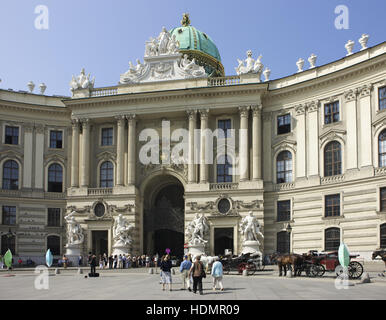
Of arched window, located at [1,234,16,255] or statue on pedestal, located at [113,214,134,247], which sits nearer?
statue on pedestal, located at [113,214,134,247]

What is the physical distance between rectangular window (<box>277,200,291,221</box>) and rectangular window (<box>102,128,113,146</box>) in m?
19.3

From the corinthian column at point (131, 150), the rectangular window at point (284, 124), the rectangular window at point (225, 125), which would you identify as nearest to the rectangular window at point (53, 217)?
the corinthian column at point (131, 150)

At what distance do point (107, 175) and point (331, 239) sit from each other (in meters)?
24.2

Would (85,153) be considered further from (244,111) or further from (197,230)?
(244,111)

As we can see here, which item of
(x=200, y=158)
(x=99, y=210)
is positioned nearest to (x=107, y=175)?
(x=99, y=210)

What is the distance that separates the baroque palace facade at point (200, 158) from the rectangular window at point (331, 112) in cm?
14

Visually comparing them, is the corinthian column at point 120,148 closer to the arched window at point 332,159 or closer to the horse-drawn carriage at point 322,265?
the arched window at point 332,159

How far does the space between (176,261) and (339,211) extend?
15879 millimetres

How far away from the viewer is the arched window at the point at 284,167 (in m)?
53.9

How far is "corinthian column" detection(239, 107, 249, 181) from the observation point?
54000mm

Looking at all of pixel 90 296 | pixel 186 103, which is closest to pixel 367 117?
pixel 186 103

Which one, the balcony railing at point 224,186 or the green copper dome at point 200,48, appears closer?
the balcony railing at point 224,186

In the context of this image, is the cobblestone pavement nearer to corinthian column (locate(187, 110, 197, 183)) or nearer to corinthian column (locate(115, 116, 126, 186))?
corinthian column (locate(187, 110, 197, 183))

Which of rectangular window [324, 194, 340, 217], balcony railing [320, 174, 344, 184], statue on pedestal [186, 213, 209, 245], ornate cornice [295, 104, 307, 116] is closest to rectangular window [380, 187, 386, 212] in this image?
balcony railing [320, 174, 344, 184]
